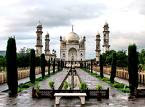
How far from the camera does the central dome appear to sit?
103 meters

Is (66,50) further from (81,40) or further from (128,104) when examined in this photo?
(128,104)

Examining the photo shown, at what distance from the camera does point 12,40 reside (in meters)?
17.8

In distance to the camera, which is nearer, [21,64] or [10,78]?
[10,78]

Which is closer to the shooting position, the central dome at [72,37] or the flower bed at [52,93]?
the flower bed at [52,93]

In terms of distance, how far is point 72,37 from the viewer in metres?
104

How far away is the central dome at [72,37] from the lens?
103 m

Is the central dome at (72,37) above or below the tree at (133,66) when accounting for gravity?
above

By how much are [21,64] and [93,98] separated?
154ft

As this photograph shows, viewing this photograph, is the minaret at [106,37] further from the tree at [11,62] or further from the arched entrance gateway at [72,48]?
the tree at [11,62]

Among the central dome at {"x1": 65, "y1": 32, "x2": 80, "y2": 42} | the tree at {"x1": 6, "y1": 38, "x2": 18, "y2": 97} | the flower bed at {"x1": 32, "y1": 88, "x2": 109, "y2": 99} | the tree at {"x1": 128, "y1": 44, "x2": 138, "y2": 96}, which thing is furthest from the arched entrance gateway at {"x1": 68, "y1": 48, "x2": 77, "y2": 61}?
the flower bed at {"x1": 32, "y1": 88, "x2": 109, "y2": 99}

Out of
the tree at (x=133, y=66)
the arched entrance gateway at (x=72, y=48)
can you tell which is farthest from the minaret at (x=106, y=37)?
the tree at (x=133, y=66)

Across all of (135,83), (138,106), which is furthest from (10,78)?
(138,106)

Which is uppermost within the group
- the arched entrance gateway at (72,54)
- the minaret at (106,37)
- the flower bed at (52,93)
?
the minaret at (106,37)

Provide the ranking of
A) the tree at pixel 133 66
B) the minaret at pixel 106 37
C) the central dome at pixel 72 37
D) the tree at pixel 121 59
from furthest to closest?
A: the central dome at pixel 72 37 → the minaret at pixel 106 37 → the tree at pixel 121 59 → the tree at pixel 133 66
